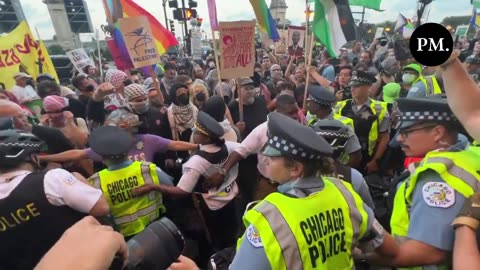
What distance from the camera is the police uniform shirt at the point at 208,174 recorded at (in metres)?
3.14

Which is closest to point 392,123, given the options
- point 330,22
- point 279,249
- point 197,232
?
point 330,22

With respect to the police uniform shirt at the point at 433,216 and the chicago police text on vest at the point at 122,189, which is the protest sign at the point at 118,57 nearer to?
the chicago police text on vest at the point at 122,189

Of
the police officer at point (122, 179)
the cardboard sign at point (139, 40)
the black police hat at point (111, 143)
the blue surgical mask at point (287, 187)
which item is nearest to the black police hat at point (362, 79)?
the police officer at point (122, 179)

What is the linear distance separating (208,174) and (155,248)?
6.16ft

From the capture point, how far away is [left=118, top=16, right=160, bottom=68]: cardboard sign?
543 centimetres

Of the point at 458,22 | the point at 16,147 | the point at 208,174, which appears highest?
the point at 16,147

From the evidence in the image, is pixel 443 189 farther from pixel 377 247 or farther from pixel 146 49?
pixel 146 49

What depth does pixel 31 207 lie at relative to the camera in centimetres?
196

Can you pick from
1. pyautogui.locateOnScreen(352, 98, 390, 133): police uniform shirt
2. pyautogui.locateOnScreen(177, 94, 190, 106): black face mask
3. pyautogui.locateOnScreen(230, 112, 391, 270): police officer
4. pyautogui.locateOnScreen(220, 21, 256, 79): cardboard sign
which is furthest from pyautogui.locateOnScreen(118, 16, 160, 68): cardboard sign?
pyautogui.locateOnScreen(230, 112, 391, 270): police officer

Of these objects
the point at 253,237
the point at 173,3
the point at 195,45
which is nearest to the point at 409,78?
the point at 253,237

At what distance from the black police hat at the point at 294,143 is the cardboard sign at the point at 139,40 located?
4.29m

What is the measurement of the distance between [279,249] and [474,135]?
91cm

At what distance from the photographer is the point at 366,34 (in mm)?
39312

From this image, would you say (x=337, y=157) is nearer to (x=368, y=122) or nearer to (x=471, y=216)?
(x=471, y=216)
